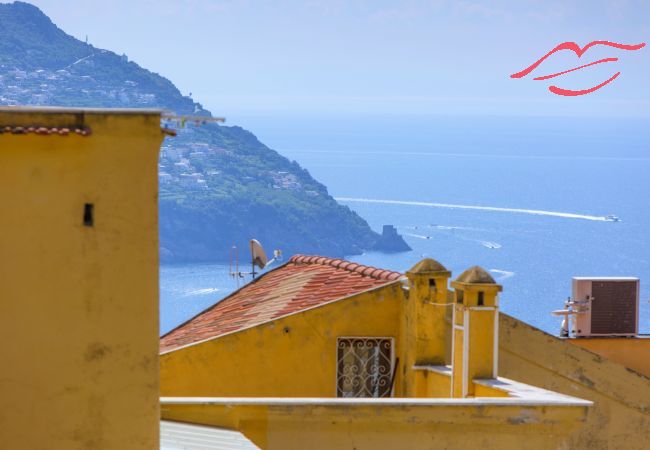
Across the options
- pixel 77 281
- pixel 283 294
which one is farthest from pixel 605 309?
pixel 77 281

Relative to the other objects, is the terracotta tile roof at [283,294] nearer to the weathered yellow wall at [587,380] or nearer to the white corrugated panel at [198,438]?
the weathered yellow wall at [587,380]

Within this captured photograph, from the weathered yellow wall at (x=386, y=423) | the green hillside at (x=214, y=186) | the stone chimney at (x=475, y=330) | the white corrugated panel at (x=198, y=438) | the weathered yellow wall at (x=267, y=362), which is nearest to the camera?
the white corrugated panel at (x=198, y=438)

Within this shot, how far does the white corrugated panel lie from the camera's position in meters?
12.0

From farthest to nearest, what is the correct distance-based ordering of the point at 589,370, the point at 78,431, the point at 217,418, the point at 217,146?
the point at 217,146 → the point at 589,370 → the point at 217,418 → the point at 78,431

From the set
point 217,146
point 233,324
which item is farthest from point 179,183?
point 233,324

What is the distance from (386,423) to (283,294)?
23.1ft

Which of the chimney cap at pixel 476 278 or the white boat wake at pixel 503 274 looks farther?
the white boat wake at pixel 503 274

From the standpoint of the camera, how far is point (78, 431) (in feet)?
32.6

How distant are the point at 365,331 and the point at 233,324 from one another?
Answer: 1.74m

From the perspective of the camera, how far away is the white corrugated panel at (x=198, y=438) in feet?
39.2

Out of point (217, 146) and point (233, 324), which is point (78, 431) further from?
point (217, 146)

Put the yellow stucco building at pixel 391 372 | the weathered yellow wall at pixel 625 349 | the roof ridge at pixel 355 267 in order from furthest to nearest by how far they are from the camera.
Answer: the weathered yellow wall at pixel 625 349 < the roof ridge at pixel 355 267 < the yellow stucco building at pixel 391 372

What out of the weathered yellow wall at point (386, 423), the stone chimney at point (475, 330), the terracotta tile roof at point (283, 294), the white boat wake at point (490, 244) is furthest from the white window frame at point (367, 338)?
the white boat wake at point (490, 244)

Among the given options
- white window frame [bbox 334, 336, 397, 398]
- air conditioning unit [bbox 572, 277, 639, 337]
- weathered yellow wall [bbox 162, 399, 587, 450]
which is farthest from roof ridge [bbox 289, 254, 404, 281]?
weathered yellow wall [bbox 162, 399, 587, 450]
